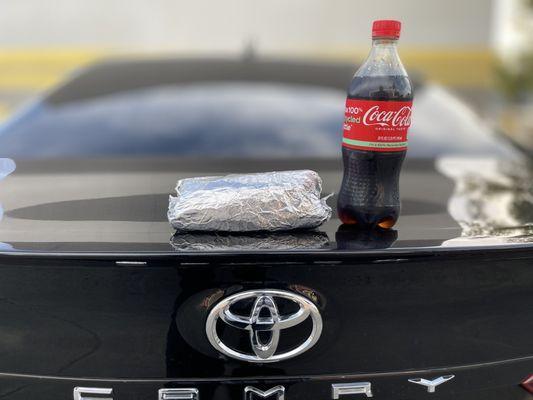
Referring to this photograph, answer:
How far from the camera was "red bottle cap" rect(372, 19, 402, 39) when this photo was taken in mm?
1408

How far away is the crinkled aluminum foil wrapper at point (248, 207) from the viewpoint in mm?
1314

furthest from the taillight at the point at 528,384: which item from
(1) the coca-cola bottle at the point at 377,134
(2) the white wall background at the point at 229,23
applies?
(2) the white wall background at the point at 229,23

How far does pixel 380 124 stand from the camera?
139 centimetres

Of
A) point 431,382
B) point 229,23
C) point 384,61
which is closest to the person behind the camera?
point 431,382

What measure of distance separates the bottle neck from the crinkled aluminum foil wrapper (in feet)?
1.10

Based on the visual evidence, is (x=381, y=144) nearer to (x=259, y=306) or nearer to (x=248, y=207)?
(x=248, y=207)

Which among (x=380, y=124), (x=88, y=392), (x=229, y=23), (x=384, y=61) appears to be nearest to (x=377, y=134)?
(x=380, y=124)

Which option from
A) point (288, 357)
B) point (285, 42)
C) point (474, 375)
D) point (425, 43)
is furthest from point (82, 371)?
point (425, 43)

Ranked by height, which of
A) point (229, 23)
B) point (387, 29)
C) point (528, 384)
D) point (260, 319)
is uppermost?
point (229, 23)

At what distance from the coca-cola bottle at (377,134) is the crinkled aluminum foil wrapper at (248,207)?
0.32ft

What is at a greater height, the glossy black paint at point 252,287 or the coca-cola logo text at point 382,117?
the coca-cola logo text at point 382,117

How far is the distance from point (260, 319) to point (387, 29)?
0.77m

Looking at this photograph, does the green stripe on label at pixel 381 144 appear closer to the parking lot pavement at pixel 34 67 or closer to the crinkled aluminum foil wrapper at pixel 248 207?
the crinkled aluminum foil wrapper at pixel 248 207

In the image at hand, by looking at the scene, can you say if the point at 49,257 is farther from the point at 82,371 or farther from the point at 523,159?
the point at 523,159
